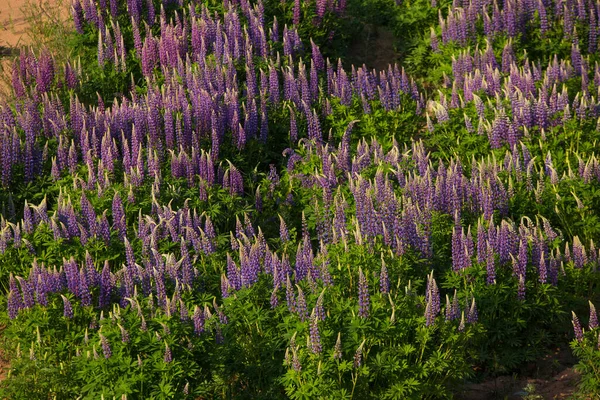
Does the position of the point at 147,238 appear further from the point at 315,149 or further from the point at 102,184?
the point at 315,149

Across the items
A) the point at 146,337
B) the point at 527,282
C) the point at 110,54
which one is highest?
the point at 110,54

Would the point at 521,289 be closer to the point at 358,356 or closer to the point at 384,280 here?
the point at 384,280

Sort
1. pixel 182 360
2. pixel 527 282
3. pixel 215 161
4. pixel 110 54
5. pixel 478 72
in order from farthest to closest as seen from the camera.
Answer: pixel 110 54 → pixel 478 72 → pixel 215 161 → pixel 527 282 → pixel 182 360

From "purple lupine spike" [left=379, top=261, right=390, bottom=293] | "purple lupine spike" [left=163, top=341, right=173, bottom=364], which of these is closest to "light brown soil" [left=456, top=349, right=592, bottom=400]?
"purple lupine spike" [left=379, top=261, right=390, bottom=293]

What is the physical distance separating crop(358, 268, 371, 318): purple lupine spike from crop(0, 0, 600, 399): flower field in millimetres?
16

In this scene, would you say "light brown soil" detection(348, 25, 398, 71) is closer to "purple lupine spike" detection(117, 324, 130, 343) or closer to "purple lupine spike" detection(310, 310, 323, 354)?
"purple lupine spike" detection(310, 310, 323, 354)

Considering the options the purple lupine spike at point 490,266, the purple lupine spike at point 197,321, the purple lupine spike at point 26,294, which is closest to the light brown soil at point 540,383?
the purple lupine spike at point 490,266

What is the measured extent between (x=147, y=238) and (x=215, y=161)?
76.4 inches

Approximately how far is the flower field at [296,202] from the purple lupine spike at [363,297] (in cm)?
2

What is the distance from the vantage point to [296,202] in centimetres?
960

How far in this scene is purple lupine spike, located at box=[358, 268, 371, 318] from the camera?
6895 mm

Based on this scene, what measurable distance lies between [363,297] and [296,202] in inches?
111

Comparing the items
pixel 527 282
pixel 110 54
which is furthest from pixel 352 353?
pixel 110 54

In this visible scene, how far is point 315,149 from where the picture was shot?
1018 cm
